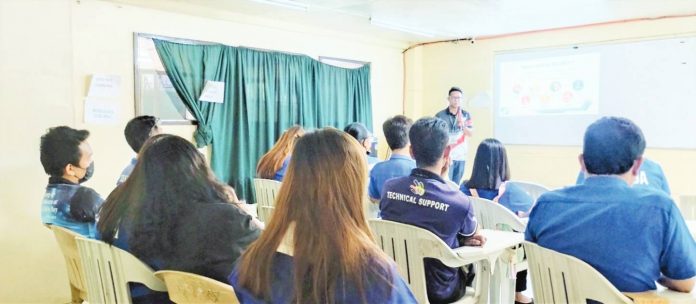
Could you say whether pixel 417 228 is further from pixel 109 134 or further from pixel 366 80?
pixel 366 80

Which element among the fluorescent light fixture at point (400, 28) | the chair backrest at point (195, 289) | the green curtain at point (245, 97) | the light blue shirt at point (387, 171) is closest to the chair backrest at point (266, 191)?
the light blue shirt at point (387, 171)

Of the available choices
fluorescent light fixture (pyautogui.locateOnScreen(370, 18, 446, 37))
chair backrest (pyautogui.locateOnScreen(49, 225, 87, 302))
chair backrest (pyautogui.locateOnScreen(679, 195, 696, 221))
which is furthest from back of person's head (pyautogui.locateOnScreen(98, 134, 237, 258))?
fluorescent light fixture (pyautogui.locateOnScreen(370, 18, 446, 37))

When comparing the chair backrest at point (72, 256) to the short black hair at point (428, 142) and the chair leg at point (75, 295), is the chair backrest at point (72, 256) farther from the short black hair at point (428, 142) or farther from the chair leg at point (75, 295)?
the short black hair at point (428, 142)

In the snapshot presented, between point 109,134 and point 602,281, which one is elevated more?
point 109,134

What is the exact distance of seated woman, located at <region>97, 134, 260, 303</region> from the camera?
1.66 metres

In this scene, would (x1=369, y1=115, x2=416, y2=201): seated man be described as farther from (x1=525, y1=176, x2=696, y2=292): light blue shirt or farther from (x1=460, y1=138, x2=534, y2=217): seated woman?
(x1=525, y1=176, x2=696, y2=292): light blue shirt

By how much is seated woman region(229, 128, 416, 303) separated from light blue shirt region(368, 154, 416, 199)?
1.89 m

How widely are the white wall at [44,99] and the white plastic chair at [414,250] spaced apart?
254 centimetres

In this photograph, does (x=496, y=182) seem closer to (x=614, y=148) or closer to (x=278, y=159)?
(x=614, y=148)

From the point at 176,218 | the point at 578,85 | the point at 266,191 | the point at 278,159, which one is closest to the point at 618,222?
the point at 176,218

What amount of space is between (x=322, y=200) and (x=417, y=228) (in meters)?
0.94

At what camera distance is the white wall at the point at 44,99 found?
3291 millimetres

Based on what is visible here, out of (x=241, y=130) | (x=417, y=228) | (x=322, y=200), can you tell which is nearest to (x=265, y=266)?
(x=322, y=200)

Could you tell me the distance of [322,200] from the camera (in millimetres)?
1197
